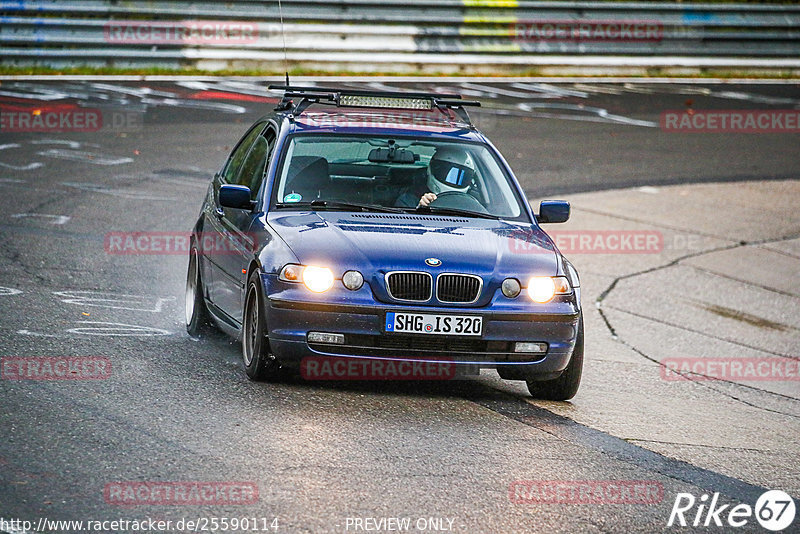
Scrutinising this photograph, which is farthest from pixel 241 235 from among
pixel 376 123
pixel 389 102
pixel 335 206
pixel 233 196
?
pixel 389 102

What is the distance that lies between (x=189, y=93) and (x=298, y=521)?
1723 centimetres

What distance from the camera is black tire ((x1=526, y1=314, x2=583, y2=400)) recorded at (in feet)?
25.4

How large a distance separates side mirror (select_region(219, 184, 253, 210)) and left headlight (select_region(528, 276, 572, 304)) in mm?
1883

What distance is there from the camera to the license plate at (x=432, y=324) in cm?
716

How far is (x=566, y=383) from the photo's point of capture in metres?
7.81

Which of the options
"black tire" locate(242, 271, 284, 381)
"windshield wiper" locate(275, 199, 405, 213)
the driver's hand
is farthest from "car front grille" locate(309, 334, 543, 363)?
the driver's hand

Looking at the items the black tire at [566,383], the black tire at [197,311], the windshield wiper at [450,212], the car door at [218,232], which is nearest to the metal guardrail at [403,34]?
the car door at [218,232]

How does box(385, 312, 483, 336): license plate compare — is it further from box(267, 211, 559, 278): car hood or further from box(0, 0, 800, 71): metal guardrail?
box(0, 0, 800, 71): metal guardrail

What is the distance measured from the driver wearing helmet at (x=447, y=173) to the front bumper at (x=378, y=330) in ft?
4.38

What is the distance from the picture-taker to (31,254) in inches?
440

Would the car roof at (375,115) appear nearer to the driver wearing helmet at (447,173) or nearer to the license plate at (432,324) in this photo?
the driver wearing helmet at (447,173)

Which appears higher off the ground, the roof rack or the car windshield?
the roof rack

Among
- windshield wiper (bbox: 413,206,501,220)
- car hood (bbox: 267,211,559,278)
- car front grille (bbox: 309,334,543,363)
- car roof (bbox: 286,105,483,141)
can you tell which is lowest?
car front grille (bbox: 309,334,543,363)

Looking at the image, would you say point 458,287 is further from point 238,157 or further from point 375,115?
point 238,157
